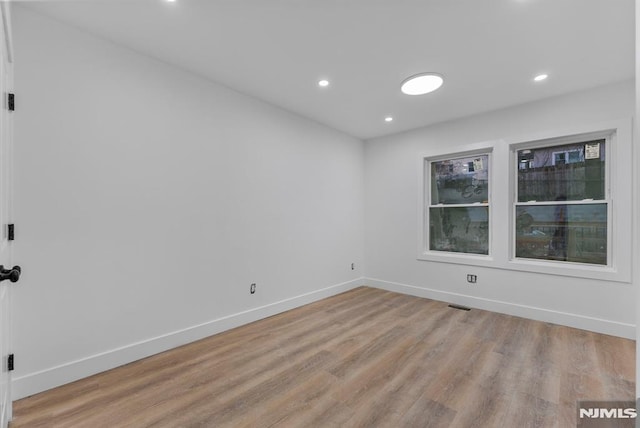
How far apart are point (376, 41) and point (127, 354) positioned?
11.0ft

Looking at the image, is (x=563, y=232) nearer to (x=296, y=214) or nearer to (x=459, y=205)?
(x=459, y=205)

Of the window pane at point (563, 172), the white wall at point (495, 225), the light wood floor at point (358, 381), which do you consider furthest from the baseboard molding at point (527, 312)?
the window pane at point (563, 172)

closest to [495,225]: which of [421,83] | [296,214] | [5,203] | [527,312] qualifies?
[527,312]

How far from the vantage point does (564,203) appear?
3.27 metres

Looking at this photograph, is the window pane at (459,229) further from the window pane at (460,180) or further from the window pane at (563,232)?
the window pane at (563,232)

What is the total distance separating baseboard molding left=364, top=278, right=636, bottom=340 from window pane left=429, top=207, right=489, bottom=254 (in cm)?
68

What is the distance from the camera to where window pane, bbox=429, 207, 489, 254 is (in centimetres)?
389

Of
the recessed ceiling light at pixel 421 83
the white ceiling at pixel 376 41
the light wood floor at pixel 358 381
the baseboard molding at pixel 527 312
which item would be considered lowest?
the light wood floor at pixel 358 381

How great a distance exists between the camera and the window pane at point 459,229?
3887 mm

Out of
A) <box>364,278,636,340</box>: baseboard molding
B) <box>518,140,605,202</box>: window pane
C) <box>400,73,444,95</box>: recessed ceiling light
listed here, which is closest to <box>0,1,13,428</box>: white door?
<box>400,73,444,95</box>: recessed ceiling light

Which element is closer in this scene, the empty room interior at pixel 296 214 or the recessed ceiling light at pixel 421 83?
the empty room interior at pixel 296 214

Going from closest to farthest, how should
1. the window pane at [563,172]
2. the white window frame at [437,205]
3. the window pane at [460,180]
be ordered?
the window pane at [563,172], the white window frame at [437,205], the window pane at [460,180]

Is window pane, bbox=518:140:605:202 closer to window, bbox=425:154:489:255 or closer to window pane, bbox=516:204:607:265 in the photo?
window pane, bbox=516:204:607:265

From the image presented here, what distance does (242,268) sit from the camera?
3.14 meters
